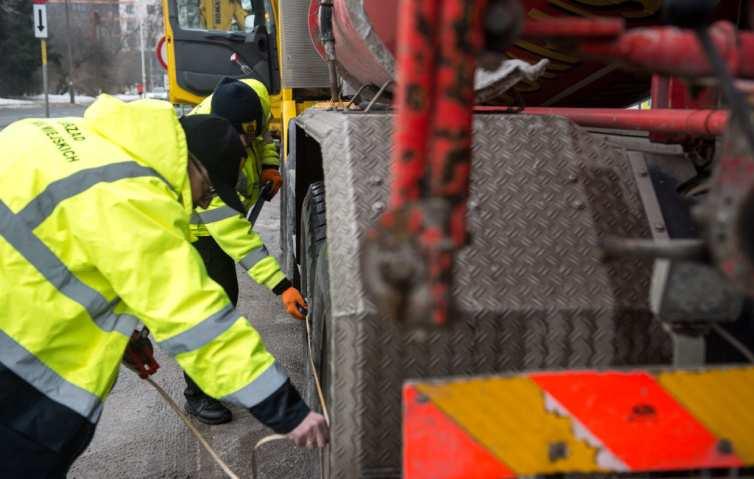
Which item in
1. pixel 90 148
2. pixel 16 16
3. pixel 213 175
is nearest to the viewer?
pixel 90 148

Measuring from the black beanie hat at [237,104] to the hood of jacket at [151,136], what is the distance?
188cm

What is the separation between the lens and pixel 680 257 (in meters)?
1.22

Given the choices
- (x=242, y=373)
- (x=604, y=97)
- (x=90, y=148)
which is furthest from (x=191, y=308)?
(x=604, y=97)

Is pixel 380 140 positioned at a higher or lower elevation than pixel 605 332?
higher

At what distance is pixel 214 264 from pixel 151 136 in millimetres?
1833

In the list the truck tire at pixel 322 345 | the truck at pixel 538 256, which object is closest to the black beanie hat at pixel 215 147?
the truck at pixel 538 256

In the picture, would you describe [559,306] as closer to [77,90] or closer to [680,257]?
[680,257]

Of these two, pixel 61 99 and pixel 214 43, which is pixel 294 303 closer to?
pixel 214 43

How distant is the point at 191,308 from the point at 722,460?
45.9 inches

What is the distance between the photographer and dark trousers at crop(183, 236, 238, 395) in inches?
148

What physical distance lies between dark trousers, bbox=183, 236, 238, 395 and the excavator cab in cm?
426

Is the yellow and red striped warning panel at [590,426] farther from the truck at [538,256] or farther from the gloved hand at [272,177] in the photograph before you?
the gloved hand at [272,177]

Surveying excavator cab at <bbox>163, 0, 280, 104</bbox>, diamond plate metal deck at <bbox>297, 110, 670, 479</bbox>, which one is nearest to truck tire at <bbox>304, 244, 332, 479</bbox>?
diamond plate metal deck at <bbox>297, 110, 670, 479</bbox>

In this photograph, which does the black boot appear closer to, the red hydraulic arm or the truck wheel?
the truck wheel
